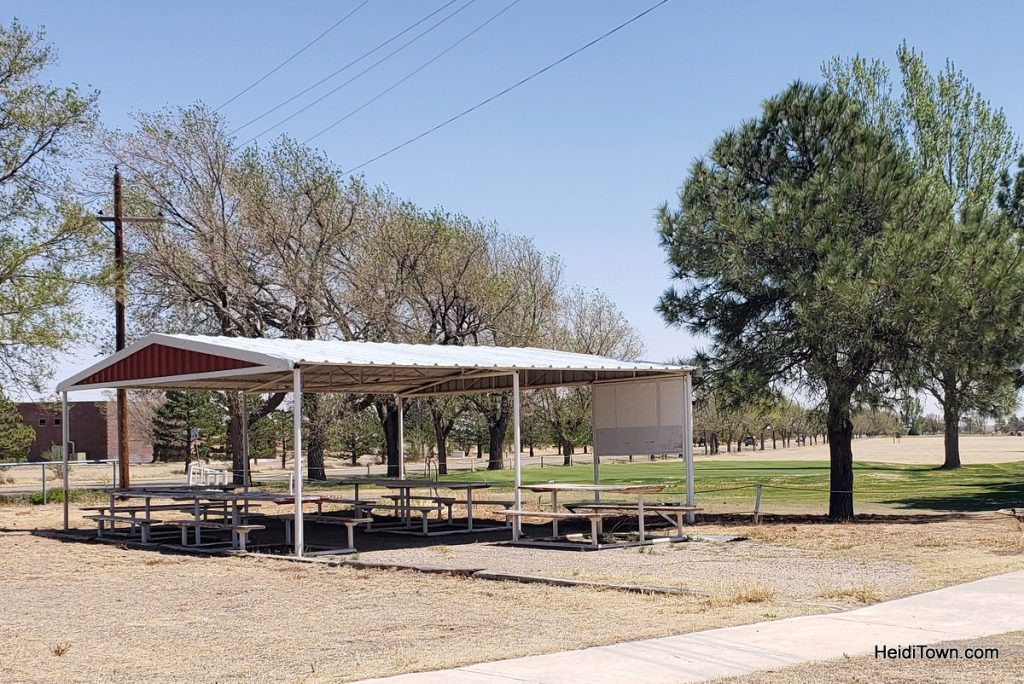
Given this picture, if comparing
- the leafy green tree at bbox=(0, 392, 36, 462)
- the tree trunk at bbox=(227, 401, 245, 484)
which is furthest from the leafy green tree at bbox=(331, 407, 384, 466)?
the tree trunk at bbox=(227, 401, 245, 484)

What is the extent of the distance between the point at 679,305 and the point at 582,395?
33745mm

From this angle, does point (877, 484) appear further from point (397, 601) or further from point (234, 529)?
point (397, 601)

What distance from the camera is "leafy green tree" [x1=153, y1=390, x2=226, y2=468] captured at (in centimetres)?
6144

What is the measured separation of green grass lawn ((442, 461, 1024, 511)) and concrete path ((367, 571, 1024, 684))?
12.9 meters

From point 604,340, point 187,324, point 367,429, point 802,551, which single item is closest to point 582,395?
point 604,340

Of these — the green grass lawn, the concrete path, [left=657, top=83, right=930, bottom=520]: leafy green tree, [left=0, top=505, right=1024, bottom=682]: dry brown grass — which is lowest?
the green grass lawn

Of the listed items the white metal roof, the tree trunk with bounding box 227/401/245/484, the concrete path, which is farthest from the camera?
the tree trunk with bounding box 227/401/245/484

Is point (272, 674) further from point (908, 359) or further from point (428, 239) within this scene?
point (428, 239)

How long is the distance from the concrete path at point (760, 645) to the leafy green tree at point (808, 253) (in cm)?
920

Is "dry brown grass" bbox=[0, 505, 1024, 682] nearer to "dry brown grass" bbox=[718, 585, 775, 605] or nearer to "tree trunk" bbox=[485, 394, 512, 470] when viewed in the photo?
"dry brown grass" bbox=[718, 585, 775, 605]

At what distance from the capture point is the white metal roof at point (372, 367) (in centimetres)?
1559

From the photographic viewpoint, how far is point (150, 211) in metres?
32.5

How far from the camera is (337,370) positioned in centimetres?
1906

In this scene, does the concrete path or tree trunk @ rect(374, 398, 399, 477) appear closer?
the concrete path
